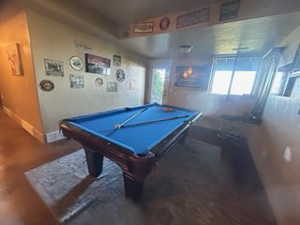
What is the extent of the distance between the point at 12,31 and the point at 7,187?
9.11 ft

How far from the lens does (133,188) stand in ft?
4.36

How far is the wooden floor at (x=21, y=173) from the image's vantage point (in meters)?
1.21

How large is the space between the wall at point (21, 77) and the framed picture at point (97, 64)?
101 centimetres

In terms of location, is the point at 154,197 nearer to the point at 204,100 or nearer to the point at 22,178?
the point at 22,178

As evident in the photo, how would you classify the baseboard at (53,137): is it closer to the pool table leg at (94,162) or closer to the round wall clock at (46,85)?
the round wall clock at (46,85)

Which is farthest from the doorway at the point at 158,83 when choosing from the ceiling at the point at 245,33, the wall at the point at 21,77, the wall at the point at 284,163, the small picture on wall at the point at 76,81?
the wall at the point at 21,77

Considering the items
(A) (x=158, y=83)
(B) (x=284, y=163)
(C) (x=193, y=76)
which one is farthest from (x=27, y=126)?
(C) (x=193, y=76)

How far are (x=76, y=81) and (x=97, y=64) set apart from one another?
0.67 meters

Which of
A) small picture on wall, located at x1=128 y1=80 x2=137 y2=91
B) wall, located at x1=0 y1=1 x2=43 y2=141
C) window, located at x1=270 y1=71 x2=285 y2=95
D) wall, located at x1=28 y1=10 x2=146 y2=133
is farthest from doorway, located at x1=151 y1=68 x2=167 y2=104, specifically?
wall, located at x1=0 y1=1 x2=43 y2=141

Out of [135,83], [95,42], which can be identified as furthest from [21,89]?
[135,83]

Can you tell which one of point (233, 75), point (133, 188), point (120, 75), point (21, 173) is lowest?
point (21, 173)

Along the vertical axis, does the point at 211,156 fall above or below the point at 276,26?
below

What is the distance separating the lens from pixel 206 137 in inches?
127

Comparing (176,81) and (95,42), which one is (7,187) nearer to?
(95,42)
